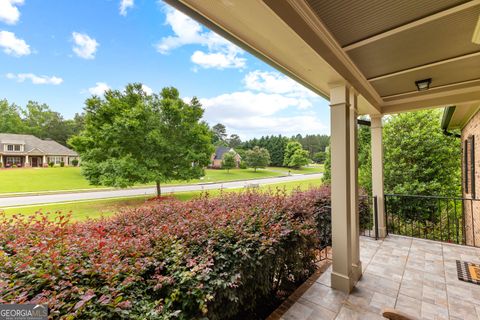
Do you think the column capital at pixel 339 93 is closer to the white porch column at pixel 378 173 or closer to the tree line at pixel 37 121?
the white porch column at pixel 378 173

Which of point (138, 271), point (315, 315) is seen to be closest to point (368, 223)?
point (315, 315)

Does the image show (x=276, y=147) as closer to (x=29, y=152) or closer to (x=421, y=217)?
(x=421, y=217)

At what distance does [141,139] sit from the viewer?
404 inches

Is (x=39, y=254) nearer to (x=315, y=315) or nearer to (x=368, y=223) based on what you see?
(x=315, y=315)

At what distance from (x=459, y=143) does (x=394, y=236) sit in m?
4.87

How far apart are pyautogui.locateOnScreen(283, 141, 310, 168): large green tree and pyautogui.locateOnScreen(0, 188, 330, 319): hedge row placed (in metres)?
34.7

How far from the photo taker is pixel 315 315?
7.22 ft

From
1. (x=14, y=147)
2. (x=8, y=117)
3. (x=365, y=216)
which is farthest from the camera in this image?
(x=14, y=147)

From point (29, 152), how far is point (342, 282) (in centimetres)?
2973

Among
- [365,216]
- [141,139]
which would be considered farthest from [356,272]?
[141,139]

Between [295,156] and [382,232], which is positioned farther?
[295,156]

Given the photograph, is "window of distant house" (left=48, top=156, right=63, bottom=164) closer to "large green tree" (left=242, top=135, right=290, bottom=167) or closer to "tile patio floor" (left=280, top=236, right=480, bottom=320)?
"tile patio floor" (left=280, top=236, right=480, bottom=320)

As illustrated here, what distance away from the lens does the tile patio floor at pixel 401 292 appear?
225cm

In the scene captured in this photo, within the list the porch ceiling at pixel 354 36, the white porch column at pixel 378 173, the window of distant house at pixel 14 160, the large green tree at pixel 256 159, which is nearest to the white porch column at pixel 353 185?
the porch ceiling at pixel 354 36
